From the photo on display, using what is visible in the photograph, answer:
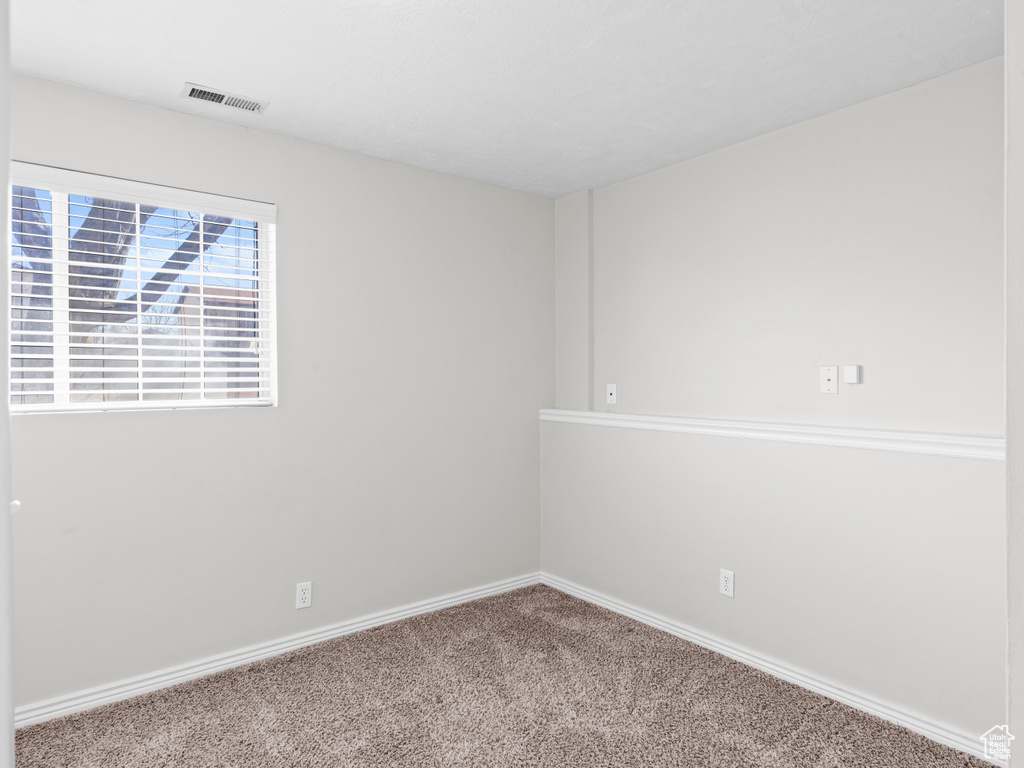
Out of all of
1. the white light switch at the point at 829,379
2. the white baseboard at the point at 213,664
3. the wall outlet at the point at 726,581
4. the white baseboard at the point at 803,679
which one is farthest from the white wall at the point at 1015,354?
the white baseboard at the point at 213,664

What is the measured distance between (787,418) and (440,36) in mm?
2027

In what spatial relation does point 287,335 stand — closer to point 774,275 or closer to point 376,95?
point 376,95

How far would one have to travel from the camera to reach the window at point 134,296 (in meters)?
2.31

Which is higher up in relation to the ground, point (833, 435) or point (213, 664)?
point (833, 435)

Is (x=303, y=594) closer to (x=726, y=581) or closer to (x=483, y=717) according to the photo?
(x=483, y=717)

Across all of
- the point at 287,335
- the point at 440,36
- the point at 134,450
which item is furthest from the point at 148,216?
the point at 440,36

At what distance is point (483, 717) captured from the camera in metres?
2.32

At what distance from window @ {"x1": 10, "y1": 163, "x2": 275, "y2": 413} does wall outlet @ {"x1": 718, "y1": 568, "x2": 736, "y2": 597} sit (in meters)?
2.18

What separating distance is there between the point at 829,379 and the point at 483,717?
189 cm

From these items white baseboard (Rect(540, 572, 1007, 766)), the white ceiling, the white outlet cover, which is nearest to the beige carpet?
white baseboard (Rect(540, 572, 1007, 766))

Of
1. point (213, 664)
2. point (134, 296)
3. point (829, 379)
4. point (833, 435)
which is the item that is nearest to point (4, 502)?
point (134, 296)

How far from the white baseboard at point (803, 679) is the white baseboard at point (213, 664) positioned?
28.1 inches

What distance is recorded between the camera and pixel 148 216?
8.34 feet

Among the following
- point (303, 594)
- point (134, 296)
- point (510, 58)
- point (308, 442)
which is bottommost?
point (303, 594)
